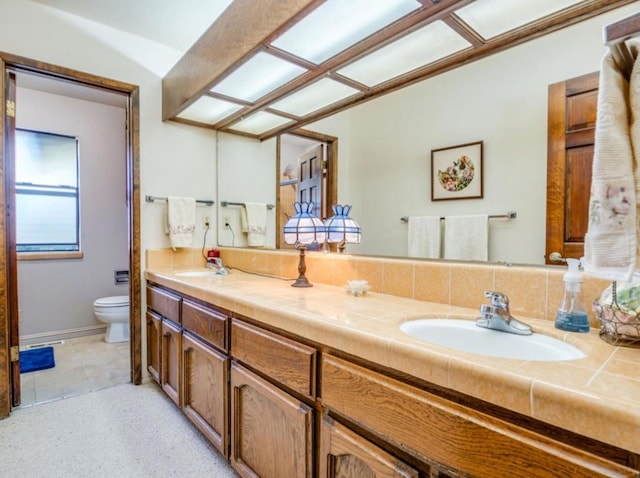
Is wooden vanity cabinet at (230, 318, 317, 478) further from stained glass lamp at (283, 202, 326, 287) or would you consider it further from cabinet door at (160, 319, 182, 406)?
cabinet door at (160, 319, 182, 406)

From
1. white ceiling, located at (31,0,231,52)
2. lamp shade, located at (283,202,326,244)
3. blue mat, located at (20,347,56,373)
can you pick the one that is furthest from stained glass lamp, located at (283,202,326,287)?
blue mat, located at (20,347,56,373)

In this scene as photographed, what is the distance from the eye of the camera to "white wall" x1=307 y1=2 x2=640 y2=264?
1100mm

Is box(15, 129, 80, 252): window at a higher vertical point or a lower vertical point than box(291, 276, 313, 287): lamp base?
higher

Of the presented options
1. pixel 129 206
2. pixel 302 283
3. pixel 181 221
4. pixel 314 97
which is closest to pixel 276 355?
pixel 302 283

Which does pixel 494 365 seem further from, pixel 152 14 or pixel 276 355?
pixel 152 14

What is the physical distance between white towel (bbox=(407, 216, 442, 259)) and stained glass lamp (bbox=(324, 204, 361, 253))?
296 mm

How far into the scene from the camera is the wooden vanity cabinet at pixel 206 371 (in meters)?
1.44

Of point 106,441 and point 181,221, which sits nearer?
point 106,441

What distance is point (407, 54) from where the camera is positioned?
138 centimetres

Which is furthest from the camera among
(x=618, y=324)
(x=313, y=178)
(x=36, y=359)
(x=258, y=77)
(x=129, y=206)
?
(x=36, y=359)

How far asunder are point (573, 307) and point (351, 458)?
69 centimetres

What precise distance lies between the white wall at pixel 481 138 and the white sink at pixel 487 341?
30cm

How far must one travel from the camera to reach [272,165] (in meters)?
2.38

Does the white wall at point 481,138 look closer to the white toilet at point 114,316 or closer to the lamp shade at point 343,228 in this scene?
the lamp shade at point 343,228
